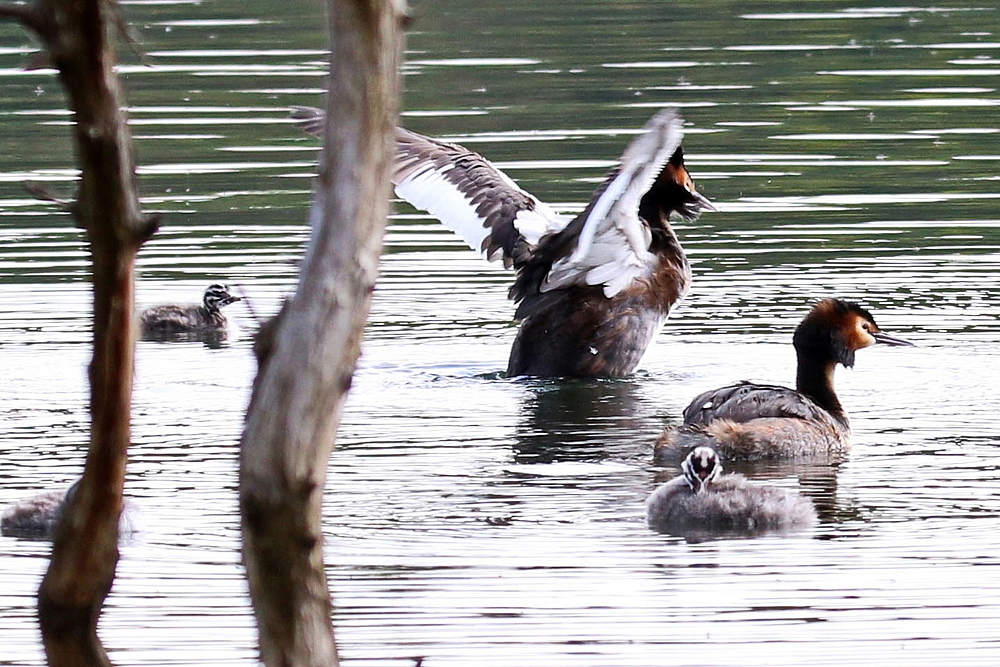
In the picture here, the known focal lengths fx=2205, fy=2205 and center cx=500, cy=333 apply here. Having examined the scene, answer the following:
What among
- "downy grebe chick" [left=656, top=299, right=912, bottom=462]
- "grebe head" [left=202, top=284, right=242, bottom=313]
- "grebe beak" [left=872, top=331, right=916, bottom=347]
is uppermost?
"grebe head" [left=202, top=284, right=242, bottom=313]

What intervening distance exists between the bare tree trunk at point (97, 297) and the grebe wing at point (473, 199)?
267 inches

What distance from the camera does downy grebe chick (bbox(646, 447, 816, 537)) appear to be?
800 centimetres

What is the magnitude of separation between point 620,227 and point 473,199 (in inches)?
57.3

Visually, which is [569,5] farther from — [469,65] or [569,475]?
[569,475]

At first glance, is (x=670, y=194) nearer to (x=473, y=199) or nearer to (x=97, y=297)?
(x=473, y=199)

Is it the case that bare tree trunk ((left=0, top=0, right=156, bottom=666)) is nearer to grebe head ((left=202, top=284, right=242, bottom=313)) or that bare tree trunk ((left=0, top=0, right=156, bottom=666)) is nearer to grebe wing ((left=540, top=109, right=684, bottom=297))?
grebe wing ((left=540, top=109, right=684, bottom=297))

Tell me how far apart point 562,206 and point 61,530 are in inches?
436

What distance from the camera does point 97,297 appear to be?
4629 millimetres

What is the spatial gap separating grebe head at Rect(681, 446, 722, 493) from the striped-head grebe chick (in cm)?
203

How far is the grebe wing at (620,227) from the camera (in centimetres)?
991

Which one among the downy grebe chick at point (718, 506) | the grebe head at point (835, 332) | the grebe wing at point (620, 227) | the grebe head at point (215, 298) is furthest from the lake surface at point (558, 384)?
the grebe wing at point (620, 227)

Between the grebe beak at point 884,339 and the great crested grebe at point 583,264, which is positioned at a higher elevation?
the great crested grebe at point 583,264

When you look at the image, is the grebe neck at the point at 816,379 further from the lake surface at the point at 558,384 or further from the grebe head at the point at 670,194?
the grebe head at the point at 670,194

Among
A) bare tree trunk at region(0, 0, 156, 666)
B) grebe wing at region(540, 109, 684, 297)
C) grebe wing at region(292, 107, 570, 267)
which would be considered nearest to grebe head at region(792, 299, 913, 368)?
grebe wing at region(540, 109, 684, 297)
